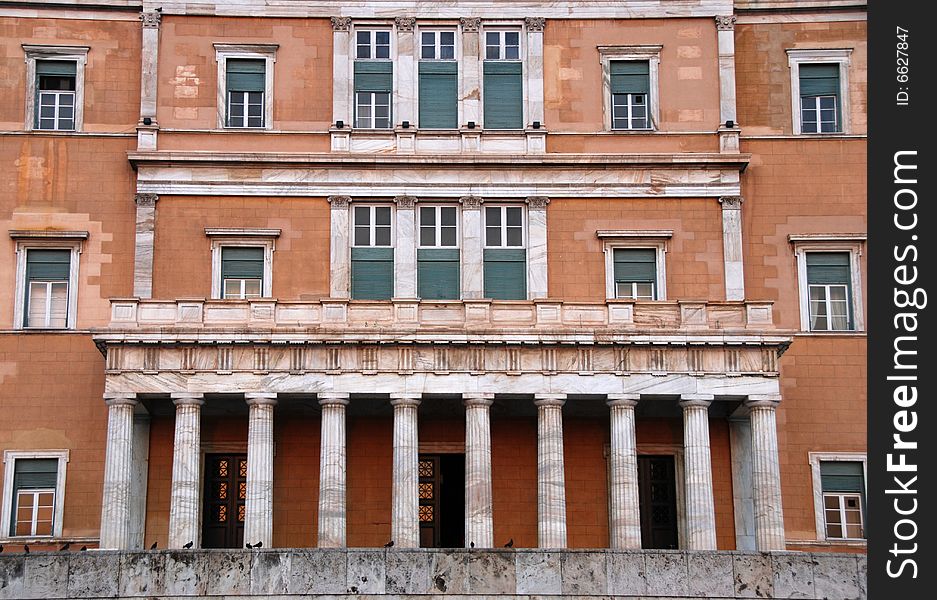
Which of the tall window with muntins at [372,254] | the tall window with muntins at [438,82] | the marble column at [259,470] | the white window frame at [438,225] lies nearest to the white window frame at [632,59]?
the tall window with muntins at [438,82]

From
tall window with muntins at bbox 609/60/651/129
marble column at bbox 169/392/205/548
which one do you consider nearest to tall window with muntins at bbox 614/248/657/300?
tall window with muntins at bbox 609/60/651/129

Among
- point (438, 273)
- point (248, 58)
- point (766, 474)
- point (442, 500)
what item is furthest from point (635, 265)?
point (248, 58)

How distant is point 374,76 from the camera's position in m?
45.0

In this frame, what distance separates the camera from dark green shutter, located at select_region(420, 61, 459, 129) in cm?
4484

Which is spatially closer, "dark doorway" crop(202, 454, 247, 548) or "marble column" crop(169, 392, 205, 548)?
"marble column" crop(169, 392, 205, 548)

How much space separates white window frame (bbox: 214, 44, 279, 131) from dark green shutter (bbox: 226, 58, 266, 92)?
4.0 inches

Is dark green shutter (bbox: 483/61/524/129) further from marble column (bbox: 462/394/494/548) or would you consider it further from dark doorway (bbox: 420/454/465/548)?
dark doorway (bbox: 420/454/465/548)

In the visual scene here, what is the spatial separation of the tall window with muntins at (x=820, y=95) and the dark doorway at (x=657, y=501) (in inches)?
440

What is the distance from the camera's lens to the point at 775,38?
45938mm

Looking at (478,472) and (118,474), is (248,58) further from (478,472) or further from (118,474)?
(478,472)

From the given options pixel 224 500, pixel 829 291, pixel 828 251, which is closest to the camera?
pixel 224 500

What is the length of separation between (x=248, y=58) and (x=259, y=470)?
497 inches

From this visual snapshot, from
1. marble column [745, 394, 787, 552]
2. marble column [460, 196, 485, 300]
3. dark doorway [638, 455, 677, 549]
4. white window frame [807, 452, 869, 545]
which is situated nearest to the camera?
marble column [745, 394, 787, 552]

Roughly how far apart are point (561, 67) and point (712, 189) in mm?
5627
